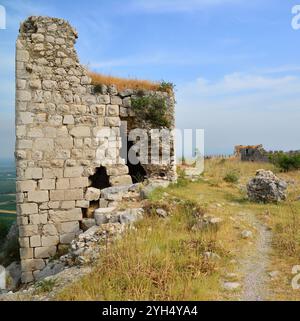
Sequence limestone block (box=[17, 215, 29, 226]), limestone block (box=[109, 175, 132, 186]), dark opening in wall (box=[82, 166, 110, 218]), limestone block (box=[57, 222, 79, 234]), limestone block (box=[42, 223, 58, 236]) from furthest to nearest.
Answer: dark opening in wall (box=[82, 166, 110, 218]) < limestone block (box=[109, 175, 132, 186]) < limestone block (box=[57, 222, 79, 234]) < limestone block (box=[42, 223, 58, 236]) < limestone block (box=[17, 215, 29, 226])

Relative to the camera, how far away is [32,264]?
8078mm

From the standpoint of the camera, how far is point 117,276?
4676mm

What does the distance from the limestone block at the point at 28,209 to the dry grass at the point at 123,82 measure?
127 inches

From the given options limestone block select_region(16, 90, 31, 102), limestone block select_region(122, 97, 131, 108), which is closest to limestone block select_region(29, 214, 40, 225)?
limestone block select_region(16, 90, 31, 102)

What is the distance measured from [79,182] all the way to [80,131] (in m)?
1.20

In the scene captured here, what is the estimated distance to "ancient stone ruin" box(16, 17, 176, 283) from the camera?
819 cm

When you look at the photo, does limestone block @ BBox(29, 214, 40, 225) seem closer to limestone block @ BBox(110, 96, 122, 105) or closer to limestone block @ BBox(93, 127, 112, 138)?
limestone block @ BBox(93, 127, 112, 138)

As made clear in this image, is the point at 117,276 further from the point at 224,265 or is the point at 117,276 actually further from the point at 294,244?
the point at 294,244

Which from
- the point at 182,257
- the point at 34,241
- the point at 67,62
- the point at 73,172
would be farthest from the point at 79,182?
the point at 182,257

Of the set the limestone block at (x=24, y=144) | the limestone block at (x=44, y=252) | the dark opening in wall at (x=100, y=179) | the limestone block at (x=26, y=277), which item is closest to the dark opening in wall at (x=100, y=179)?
the dark opening in wall at (x=100, y=179)

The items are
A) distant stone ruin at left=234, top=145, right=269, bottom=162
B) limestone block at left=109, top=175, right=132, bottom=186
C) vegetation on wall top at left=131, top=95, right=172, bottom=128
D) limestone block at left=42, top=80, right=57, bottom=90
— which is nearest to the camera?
limestone block at left=42, top=80, right=57, bottom=90

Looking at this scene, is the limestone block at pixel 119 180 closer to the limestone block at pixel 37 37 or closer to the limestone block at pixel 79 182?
the limestone block at pixel 79 182

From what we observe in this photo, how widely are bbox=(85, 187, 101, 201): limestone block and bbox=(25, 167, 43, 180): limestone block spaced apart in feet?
3.67

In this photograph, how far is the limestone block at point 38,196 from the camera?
322 inches
